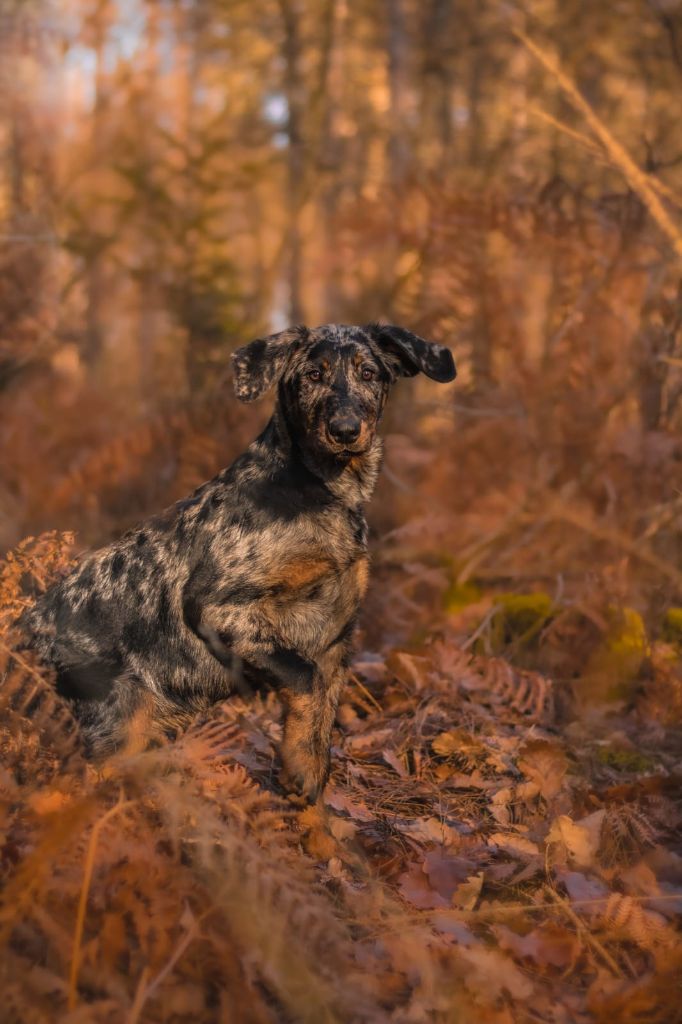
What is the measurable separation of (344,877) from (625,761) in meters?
2.27

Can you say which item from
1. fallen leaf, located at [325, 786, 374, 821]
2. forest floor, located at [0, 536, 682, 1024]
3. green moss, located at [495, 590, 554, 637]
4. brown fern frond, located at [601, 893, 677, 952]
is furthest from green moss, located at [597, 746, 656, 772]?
brown fern frond, located at [601, 893, 677, 952]

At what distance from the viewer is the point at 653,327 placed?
768 centimetres

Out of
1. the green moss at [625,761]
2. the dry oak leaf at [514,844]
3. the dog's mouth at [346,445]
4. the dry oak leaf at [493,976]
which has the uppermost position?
the dog's mouth at [346,445]

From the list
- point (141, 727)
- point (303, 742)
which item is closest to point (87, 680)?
point (141, 727)

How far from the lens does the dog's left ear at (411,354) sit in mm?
5113

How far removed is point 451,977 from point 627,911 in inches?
28.6

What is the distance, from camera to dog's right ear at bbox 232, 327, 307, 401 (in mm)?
4930

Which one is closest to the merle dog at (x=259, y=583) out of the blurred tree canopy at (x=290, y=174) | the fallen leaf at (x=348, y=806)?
the fallen leaf at (x=348, y=806)

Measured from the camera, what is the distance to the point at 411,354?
201 inches

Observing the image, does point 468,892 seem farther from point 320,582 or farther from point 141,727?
point 141,727

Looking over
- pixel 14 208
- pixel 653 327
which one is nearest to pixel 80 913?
pixel 653 327

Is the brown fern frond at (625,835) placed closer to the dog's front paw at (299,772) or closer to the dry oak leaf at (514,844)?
the dry oak leaf at (514,844)

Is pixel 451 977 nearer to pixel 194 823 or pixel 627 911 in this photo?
pixel 627 911

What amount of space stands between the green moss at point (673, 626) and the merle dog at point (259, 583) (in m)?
3.05
